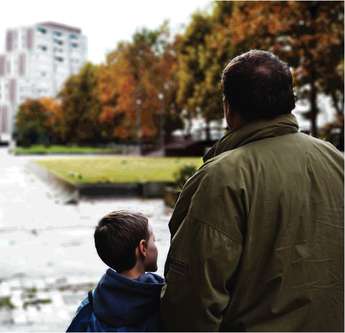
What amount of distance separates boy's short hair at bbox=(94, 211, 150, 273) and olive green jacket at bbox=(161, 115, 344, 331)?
34 cm

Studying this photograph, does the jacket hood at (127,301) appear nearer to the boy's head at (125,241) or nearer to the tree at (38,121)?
the boy's head at (125,241)

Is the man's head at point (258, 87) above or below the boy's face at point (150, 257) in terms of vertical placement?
above

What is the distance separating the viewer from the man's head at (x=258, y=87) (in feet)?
6.64

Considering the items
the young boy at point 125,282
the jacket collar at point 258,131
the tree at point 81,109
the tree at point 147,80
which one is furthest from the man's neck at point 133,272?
the tree at point 81,109

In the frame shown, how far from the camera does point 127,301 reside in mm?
2307

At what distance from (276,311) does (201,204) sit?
40 centimetres

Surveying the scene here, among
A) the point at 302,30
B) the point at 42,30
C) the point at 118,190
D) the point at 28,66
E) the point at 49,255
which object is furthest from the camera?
the point at 42,30

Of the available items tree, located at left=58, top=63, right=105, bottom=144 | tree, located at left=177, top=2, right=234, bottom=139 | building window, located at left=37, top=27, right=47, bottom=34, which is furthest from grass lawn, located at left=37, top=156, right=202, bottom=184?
building window, located at left=37, top=27, right=47, bottom=34

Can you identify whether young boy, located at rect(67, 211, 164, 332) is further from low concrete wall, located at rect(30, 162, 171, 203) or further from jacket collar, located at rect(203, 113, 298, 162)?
low concrete wall, located at rect(30, 162, 171, 203)

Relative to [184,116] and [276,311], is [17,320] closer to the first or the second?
[276,311]

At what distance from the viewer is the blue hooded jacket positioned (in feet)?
7.48

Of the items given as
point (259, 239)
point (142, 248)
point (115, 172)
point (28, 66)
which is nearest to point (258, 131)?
point (259, 239)

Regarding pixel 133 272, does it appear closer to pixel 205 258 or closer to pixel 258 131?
pixel 205 258

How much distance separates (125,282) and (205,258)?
0.52 metres
